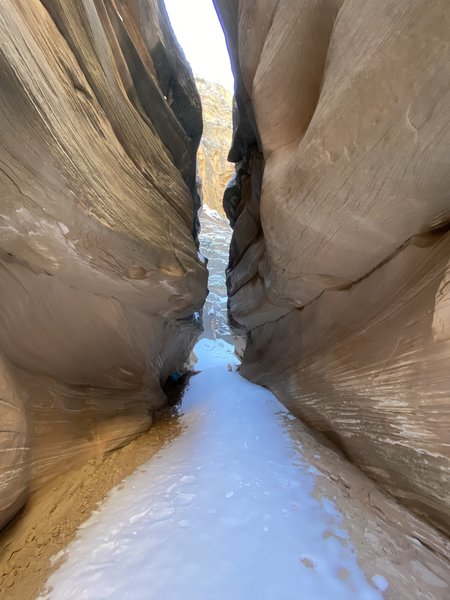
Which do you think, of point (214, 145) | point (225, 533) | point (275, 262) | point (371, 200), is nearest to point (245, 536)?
point (225, 533)

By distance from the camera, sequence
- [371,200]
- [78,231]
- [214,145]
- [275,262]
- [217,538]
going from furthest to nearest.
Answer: [214,145]
[275,262]
[78,231]
[371,200]
[217,538]

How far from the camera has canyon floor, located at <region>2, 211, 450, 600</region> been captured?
137cm

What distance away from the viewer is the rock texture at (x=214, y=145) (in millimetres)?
24594

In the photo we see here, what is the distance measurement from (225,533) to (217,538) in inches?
2.4

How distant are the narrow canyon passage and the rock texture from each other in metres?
24.4

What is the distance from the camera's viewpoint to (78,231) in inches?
85.8

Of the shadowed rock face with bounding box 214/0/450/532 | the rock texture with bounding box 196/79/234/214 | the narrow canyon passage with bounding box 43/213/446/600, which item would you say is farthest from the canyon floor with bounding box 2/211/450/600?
the rock texture with bounding box 196/79/234/214

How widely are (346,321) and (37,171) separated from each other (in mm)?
3099

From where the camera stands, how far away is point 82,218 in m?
2.13

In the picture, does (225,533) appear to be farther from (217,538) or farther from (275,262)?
(275,262)

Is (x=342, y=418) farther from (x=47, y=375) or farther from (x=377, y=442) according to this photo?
(x=47, y=375)

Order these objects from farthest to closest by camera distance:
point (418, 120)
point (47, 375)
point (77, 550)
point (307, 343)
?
point (307, 343)
point (47, 375)
point (77, 550)
point (418, 120)

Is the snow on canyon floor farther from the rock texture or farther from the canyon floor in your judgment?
the rock texture

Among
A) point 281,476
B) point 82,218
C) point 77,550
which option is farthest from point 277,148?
point 77,550
